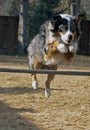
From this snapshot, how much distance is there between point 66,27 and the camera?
8.23m

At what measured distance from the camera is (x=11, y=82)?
12492 mm

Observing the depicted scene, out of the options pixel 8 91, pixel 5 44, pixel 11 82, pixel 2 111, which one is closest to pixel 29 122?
pixel 2 111

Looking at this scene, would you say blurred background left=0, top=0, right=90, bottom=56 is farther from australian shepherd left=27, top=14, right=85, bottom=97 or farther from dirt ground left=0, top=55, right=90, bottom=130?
australian shepherd left=27, top=14, right=85, bottom=97

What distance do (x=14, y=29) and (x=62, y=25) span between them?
21040 mm

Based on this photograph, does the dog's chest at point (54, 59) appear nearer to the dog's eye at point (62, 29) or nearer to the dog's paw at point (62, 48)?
the dog's paw at point (62, 48)

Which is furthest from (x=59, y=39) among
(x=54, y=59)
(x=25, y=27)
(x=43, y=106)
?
A: (x=25, y=27)

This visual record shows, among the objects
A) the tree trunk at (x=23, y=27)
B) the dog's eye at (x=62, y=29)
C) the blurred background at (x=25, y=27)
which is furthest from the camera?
the blurred background at (x=25, y=27)

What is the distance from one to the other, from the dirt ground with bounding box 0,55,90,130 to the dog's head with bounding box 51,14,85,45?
1267mm

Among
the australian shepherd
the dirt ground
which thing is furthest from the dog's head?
the dirt ground

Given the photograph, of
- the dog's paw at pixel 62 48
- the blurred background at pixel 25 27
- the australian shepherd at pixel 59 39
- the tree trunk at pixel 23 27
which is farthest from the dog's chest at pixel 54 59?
the tree trunk at pixel 23 27

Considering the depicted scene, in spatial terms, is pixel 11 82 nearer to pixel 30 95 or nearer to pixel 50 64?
pixel 30 95

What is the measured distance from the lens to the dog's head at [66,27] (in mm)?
8062

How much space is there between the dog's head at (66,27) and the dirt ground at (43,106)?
4.16 ft

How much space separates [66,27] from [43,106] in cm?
168
